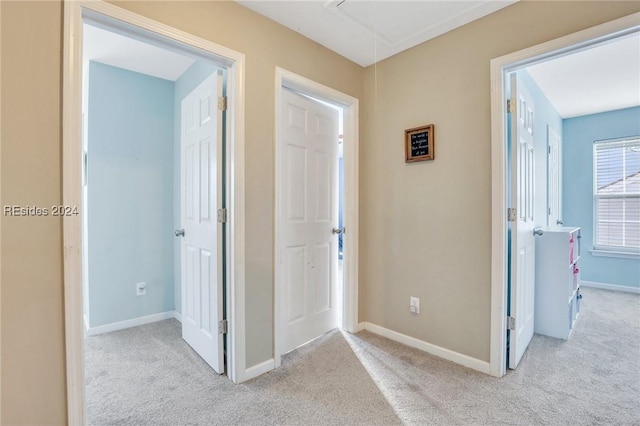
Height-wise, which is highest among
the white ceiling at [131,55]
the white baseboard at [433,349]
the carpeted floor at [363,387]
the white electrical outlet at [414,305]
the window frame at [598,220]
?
the white ceiling at [131,55]

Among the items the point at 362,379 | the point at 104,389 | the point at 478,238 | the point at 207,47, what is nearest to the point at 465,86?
the point at 478,238

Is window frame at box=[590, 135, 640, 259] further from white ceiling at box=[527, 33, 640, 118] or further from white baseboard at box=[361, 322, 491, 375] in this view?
white baseboard at box=[361, 322, 491, 375]

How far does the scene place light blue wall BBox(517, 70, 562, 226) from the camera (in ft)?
9.27

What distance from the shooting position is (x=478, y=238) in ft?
6.73

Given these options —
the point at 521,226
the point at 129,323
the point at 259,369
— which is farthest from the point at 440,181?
the point at 129,323

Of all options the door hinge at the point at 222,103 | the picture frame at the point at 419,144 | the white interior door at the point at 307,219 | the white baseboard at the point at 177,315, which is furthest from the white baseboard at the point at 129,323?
the picture frame at the point at 419,144

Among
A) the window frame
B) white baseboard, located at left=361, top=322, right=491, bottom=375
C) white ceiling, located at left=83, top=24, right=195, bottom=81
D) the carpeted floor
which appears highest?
white ceiling, located at left=83, top=24, right=195, bottom=81

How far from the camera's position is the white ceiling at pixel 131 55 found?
2.27 meters

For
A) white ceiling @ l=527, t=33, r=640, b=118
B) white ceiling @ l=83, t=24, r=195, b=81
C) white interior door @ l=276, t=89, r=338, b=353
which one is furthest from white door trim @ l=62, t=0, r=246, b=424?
white ceiling @ l=527, t=33, r=640, b=118

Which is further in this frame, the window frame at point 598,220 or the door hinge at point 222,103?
the window frame at point 598,220

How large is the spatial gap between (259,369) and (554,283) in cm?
256

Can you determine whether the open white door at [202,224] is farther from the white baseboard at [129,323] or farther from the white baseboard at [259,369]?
the white baseboard at [129,323]

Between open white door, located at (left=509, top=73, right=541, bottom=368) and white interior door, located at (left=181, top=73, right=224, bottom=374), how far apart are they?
6.38ft

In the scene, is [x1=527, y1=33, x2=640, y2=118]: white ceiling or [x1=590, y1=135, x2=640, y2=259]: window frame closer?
[x1=527, y1=33, x2=640, y2=118]: white ceiling
